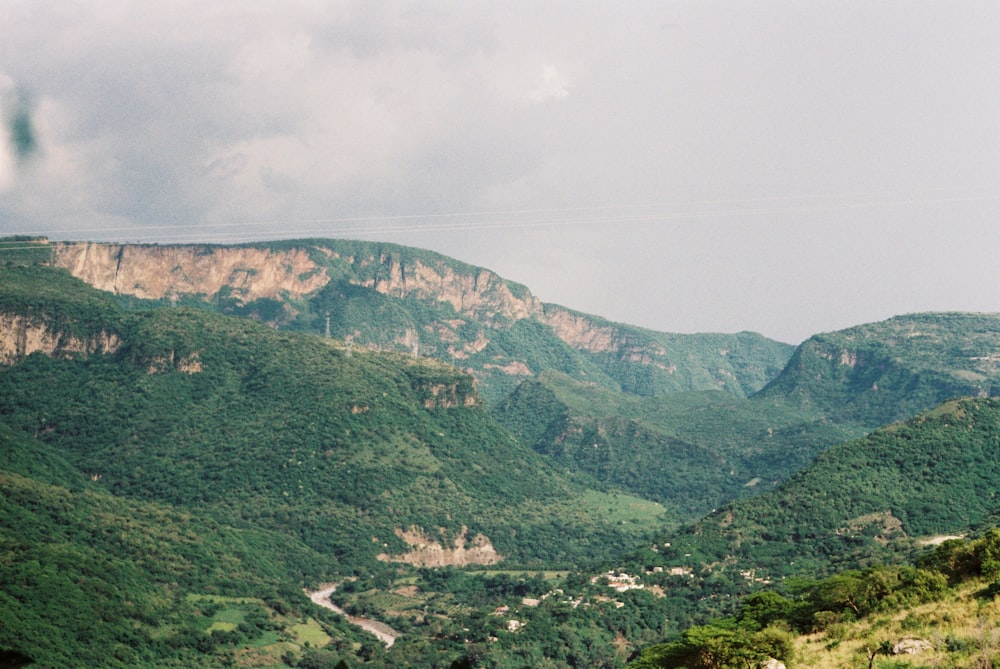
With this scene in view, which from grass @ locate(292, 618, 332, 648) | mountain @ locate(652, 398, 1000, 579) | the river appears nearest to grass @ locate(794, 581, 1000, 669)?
mountain @ locate(652, 398, 1000, 579)

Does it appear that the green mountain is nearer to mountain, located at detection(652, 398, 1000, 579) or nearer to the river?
mountain, located at detection(652, 398, 1000, 579)

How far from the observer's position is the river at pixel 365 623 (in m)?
136

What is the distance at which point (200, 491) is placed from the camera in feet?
641

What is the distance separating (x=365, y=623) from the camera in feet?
474

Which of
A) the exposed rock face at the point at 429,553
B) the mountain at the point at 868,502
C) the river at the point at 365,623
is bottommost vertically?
the river at the point at 365,623

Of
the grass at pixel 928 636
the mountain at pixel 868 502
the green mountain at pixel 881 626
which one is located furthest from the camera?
the mountain at pixel 868 502

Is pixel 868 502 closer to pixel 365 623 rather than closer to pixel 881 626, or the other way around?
pixel 365 623

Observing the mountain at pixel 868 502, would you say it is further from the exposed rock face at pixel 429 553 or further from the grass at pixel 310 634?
the exposed rock face at pixel 429 553

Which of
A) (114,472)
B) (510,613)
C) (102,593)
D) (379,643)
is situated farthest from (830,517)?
(114,472)

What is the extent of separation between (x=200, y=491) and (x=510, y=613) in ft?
319

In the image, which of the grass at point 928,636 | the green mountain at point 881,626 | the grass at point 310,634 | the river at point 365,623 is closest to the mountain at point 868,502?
the river at point 365,623

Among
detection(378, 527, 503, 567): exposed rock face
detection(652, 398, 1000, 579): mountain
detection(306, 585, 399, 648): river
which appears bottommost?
detection(306, 585, 399, 648): river

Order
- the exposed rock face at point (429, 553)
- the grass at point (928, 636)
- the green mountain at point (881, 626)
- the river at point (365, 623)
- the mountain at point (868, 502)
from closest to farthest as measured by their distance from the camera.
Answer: the grass at point (928, 636) → the green mountain at point (881, 626) → the mountain at point (868, 502) → the river at point (365, 623) → the exposed rock face at point (429, 553)

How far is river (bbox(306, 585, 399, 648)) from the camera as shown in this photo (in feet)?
445
